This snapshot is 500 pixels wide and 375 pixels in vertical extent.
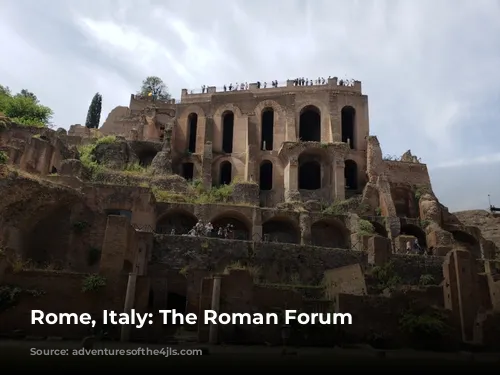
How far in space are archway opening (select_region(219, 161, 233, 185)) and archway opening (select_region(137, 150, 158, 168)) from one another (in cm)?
667

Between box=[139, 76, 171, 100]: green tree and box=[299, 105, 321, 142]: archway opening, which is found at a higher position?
box=[139, 76, 171, 100]: green tree

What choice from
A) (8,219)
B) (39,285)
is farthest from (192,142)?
(39,285)

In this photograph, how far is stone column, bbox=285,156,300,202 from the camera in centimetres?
4216

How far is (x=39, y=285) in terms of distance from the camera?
1952 cm

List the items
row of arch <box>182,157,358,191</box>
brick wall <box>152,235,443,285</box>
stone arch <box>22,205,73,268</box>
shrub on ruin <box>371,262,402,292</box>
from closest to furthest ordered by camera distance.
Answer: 1. stone arch <box>22,205,73,268</box>
2. shrub on ruin <box>371,262,402,292</box>
3. brick wall <box>152,235,443,285</box>
4. row of arch <box>182,157,358,191</box>

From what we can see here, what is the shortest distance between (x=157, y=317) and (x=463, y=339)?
526 inches

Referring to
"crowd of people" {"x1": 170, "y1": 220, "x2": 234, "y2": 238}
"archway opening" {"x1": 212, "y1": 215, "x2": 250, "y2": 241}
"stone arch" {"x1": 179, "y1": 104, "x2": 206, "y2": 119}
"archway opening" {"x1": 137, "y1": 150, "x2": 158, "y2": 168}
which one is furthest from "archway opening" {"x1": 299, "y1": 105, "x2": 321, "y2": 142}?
"crowd of people" {"x1": 170, "y1": 220, "x2": 234, "y2": 238}

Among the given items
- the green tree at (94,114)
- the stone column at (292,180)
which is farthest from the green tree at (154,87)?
the stone column at (292,180)

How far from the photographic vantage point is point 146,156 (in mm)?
49156

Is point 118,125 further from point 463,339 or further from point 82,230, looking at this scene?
point 463,339

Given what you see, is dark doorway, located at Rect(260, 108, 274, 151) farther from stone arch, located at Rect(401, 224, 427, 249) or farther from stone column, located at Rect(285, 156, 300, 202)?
stone arch, located at Rect(401, 224, 427, 249)

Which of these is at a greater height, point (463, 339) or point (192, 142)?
point (192, 142)

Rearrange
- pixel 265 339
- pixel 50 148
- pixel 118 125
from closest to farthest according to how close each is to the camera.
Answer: pixel 265 339 < pixel 50 148 < pixel 118 125

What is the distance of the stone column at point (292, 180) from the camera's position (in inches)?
1660
